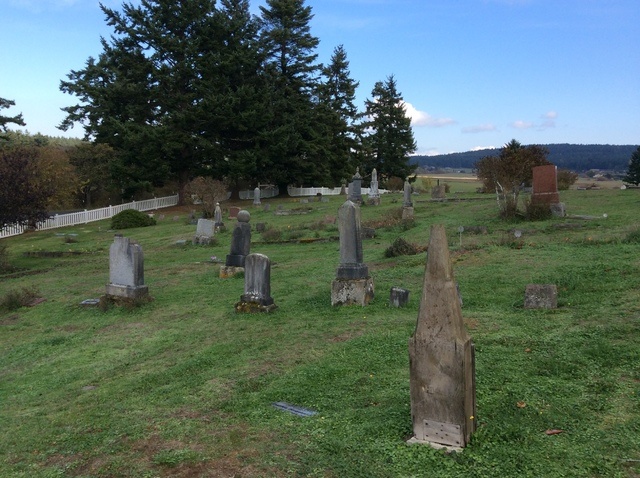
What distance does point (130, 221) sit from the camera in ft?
106

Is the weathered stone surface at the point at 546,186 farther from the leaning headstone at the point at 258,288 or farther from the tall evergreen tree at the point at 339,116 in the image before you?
the tall evergreen tree at the point at 339,116

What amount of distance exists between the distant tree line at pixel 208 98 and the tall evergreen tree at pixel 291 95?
0.09 metres

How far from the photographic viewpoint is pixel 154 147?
1590 inches

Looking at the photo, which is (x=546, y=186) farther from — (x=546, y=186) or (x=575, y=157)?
(x=575, y=157)

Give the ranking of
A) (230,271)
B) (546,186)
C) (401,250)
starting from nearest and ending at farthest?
(230,271)
(401,250)
(546,186)

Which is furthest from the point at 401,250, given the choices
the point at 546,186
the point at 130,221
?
the point at 130,221

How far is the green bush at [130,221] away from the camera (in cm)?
A: 3234

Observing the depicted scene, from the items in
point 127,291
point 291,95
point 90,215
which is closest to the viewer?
point 127,291

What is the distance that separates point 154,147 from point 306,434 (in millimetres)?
37969

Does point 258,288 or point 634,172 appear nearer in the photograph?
point 258,288

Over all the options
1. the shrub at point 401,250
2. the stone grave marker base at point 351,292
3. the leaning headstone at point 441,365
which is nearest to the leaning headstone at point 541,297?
the stone grave marker base at point 351,292

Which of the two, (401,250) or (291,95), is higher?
(291,95)

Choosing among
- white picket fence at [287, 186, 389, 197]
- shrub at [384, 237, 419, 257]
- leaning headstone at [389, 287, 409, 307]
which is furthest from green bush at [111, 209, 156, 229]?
leaning headstone at [389, 287, 409, 307]

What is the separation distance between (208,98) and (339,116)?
14285mm
